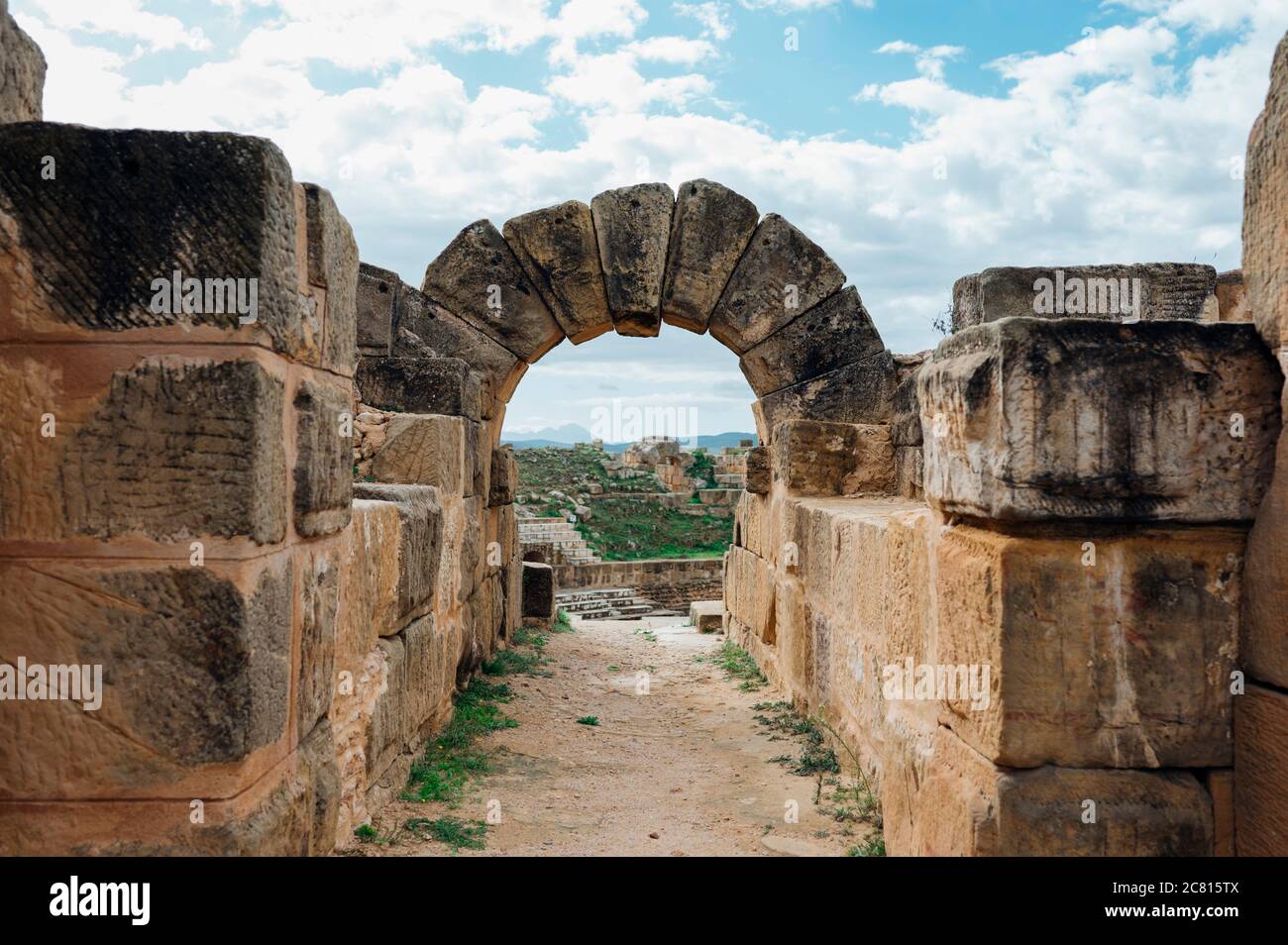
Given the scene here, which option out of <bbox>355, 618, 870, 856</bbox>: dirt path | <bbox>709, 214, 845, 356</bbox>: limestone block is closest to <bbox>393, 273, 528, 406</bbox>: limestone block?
<bbox>709, 214, 845, 356</bbox>: limestone block

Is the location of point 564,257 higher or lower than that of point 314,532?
higher

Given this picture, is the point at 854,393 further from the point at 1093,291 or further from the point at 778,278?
the point at 1093,291

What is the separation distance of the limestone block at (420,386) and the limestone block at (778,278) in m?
2.34

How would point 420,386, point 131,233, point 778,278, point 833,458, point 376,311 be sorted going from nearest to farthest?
point 131,233 → point 420,386 → point 833,458 → point 376,311 → point 778,278

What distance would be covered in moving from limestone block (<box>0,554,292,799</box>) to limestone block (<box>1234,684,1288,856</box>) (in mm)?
2175

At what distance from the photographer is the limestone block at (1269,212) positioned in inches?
80.5

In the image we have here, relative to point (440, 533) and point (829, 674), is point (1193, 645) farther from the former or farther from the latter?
point (440, 533)

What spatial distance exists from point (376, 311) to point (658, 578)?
35.4ft

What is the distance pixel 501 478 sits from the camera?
8203 mm

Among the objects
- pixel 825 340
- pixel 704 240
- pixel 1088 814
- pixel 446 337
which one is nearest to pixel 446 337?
pixel 446 337

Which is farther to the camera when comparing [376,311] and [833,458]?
[376,311]

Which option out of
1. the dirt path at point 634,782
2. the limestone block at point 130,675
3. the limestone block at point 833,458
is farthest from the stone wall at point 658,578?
the limestone block at point 130,675

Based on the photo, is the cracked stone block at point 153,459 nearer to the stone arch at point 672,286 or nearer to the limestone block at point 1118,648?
the limestone block at point 1118,648

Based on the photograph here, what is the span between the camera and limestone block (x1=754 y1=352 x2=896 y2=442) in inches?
291
